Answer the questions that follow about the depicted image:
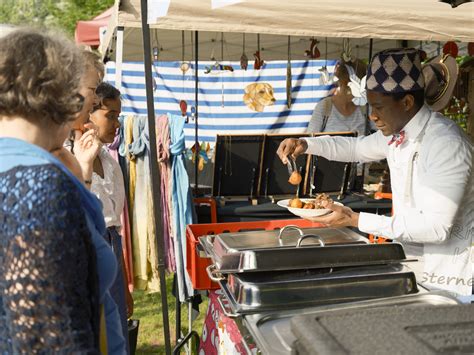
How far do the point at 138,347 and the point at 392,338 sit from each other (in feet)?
9.20

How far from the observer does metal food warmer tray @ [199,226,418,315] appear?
133 centimetres

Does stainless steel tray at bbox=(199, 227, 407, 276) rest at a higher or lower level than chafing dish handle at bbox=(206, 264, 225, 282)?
higher

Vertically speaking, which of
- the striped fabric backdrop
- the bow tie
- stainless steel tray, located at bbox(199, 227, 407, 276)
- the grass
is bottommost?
the grass

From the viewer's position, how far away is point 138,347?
3.33 meters

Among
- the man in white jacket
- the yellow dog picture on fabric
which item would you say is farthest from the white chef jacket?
the yellow dog picture on fabric

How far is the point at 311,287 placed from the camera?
1.34 metres

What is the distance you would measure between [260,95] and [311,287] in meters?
5.83

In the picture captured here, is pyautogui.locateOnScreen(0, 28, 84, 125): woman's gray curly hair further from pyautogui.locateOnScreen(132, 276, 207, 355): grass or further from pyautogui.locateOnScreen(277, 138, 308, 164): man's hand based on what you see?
pyautogui.locateOnScreen(132, 276, 207, 355): grass

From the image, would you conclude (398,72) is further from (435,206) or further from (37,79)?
(37,79)

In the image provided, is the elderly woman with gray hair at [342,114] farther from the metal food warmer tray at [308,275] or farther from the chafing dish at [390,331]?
the chafing dish at [390,331]

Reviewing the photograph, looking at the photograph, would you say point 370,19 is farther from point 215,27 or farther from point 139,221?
point 139,221

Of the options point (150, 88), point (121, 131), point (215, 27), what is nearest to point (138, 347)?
point (121, 131)

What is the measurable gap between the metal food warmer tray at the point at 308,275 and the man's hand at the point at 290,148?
31.7 inches

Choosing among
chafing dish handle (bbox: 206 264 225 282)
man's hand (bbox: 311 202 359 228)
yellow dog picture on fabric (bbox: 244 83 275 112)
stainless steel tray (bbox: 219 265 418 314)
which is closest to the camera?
stainless steel tray (bbox: 219 265 418 314)
